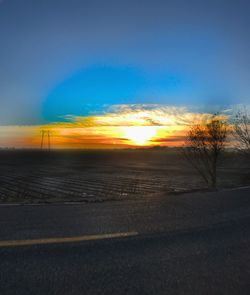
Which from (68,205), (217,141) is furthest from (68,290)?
(217,141)

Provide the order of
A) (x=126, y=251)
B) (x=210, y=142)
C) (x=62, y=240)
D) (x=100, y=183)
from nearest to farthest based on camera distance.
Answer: (x=126, y=251), (x=62, y=240), (x=210, y=142), (x=100, y=183)

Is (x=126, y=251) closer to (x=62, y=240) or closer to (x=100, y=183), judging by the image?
(x=62, y=240)

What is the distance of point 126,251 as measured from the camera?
4.24 m

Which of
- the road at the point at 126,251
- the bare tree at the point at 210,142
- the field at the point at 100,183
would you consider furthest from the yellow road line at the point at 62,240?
the bare tree at the point at 210,142

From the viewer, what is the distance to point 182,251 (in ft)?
14.1

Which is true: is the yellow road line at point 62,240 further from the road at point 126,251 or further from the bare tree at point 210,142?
the bare tree at point 210,142

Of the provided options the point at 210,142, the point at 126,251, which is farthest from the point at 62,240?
the point at 210,142

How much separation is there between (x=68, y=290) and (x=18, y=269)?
84 cm

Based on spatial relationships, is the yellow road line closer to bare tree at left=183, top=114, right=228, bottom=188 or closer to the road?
the road

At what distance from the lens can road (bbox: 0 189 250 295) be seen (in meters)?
3.25

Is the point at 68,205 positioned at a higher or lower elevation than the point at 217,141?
lower

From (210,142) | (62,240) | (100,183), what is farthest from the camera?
(100,183)

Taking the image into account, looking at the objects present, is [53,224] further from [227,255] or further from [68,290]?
[227,255]

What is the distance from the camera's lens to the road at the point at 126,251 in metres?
3.25
